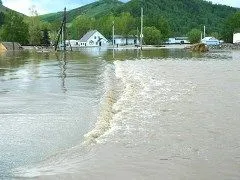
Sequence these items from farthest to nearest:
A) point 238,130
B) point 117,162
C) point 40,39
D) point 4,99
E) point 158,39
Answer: point 158,39, point 40,39, point 4,99, point 238,130, point 117,162

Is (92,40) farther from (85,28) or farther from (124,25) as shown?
(85,28)

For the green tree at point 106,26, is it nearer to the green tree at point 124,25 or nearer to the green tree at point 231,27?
the green tree at point 124,25

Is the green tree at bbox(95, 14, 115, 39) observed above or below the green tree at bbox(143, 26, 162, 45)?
above

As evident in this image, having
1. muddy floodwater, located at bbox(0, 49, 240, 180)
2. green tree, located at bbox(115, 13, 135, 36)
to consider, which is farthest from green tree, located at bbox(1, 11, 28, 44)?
muddy floodwater, located at bbox(0, 49, 240, 180)

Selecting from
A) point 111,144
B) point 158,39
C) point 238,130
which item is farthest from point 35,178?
point 158,39

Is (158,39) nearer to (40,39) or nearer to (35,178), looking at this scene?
(40,39)

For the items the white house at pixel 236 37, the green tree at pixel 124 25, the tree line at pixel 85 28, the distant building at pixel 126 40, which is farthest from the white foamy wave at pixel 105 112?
the green tree at pixel 124 25

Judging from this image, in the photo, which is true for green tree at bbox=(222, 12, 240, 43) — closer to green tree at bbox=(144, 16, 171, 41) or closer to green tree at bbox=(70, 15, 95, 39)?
green tree at bbox=(144, 16, 171, 41)

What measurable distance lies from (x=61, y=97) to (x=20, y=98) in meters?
1.53

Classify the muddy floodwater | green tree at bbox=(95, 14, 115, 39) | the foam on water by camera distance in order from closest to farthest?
the foam on water < the muddy floodwater < green tree at bbox=(95, 14, 115, 39)

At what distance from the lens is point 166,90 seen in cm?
1862

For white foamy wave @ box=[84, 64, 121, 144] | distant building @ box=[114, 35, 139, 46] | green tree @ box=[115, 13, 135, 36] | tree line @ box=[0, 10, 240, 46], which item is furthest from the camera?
green tree @ box=[115, 13, 135, 36]

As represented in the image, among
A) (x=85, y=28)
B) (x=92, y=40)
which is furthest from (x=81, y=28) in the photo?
(x=92, y=40)

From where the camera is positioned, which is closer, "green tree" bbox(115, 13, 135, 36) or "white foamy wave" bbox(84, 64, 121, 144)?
"white foamy wave" bbox(84, 64, 121, 144)
